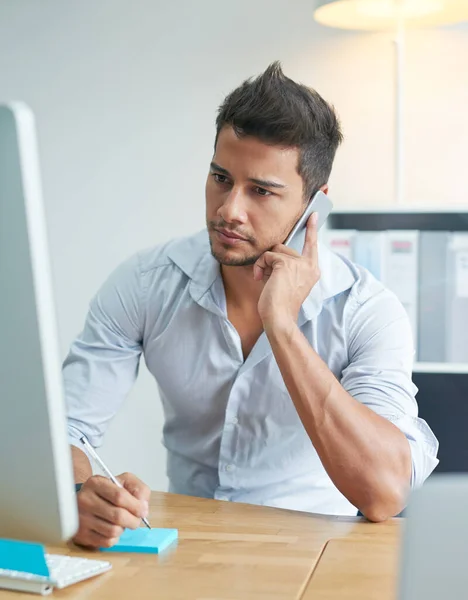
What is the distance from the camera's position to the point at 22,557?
3.60 ft

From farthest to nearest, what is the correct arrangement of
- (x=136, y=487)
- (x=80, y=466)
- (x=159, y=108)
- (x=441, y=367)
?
(x=159, y=108) < (x=441, y=367) < (x=80, y=466) < (x=136, y=487)

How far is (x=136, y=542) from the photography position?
1.23 meters

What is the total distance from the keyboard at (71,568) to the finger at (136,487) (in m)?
0.14

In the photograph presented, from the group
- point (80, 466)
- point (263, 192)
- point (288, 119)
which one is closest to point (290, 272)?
point (263, 192)

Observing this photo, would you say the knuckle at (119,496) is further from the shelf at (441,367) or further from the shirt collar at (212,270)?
the shelf at (441,367)

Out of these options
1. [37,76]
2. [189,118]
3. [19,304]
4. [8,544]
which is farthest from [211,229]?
[37,76]

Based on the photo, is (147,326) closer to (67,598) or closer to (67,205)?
(67,598)

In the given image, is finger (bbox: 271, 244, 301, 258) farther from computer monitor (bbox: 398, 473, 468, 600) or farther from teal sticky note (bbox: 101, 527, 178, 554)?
computer monitor (bbox: 398, 473, 468, 600)

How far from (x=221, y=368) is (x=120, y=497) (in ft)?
1.96

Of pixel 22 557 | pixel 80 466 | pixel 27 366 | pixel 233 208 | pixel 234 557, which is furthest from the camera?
pixel 233 208

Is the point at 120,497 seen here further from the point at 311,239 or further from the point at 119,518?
the point at 311,239

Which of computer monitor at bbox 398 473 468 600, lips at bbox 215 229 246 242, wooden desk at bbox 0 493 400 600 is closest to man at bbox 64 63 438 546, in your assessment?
lips at bbox 215 229 246 242

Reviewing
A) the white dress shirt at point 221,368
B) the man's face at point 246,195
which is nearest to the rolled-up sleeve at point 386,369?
the white dress shirt at point 221,368

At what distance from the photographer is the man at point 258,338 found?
5.39 ft
